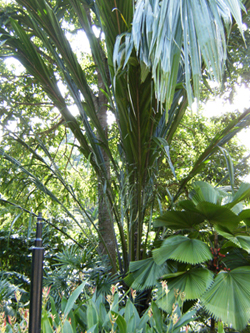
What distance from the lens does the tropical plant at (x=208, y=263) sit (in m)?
1.51

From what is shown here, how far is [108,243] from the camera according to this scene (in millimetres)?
2680

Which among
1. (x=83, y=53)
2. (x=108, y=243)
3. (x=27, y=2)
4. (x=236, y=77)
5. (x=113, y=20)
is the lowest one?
(x=108, y=243)

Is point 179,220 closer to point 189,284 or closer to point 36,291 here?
point 189,284

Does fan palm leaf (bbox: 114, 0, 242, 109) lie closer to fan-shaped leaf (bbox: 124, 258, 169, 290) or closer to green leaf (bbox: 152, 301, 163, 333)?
green leaf (bbox: 152, 301, 163, 333)

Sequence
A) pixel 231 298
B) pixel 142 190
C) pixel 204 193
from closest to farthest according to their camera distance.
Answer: pixel 231 298
pixel 204 193
pixel 142 190

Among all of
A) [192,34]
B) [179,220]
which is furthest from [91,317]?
[192,34]

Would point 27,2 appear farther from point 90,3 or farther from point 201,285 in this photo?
point 201,285

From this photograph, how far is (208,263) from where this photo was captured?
6.50 ft

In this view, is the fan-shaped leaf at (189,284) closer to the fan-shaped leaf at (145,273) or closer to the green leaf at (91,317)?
the fan-shaped leaf at (145,273)

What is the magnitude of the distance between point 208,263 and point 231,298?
475 millimetres

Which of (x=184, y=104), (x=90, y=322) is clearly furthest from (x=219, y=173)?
(x=90, y=322)

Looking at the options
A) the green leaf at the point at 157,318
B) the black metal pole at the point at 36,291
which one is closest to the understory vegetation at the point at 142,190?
the green leaf at the point at 157,318

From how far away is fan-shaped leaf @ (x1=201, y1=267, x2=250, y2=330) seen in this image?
1.44 meters

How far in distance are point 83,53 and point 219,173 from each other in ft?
10.4
